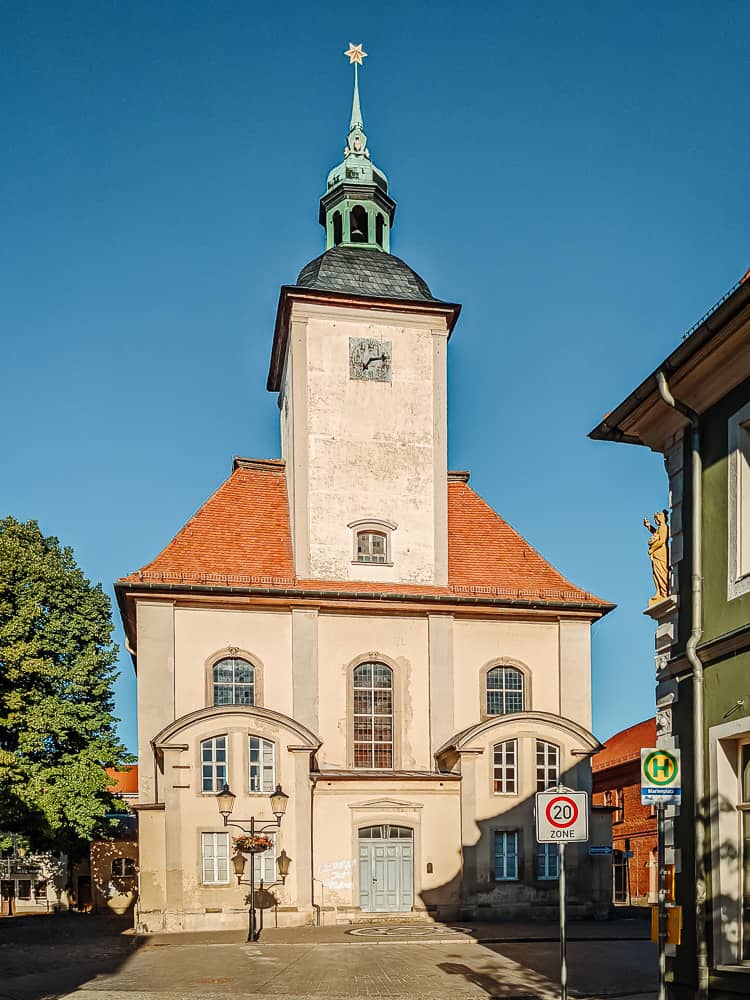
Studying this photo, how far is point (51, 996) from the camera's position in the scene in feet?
51.6

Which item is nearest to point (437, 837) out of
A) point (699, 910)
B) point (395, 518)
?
point (395, 518)

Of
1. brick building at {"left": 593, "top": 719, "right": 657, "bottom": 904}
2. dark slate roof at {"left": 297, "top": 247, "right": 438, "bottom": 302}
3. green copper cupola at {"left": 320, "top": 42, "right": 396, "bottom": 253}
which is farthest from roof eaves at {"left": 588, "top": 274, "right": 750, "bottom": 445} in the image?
brick building at {"left": 593, "top": 719, "right": 657, "bottom": 904}

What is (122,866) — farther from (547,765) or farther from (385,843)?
(547,765)

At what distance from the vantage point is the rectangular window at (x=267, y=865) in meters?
27.2

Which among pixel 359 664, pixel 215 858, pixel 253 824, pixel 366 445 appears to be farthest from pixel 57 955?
pixel 366 445

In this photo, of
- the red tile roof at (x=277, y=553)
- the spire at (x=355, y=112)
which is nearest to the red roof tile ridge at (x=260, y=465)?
the red tile roof at (x=277, y=553)

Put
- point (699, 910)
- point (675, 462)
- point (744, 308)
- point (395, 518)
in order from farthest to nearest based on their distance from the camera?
point (395, 518) → point (675, 462) → point (699, 910) → point (744, 308)

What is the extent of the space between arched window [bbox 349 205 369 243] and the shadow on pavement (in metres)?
22.2

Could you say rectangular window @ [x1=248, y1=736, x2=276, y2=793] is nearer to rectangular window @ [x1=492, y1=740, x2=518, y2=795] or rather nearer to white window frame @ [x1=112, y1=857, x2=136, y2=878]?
rectangular window @ [x1=492, y1=740, x2=518, y2=795]

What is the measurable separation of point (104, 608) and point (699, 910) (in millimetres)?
27811

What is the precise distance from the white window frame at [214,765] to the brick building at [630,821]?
20007mm

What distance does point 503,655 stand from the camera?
31.1m

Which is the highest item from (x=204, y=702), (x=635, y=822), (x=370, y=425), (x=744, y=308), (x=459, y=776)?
(x=370, y=425)

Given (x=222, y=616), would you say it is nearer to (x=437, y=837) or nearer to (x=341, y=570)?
(x=341, y=570)
